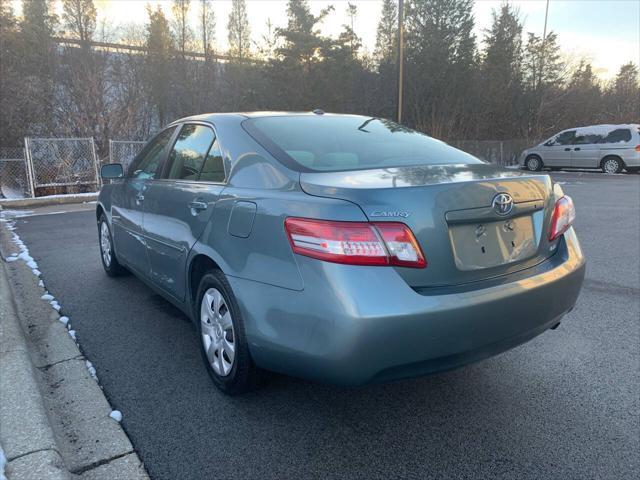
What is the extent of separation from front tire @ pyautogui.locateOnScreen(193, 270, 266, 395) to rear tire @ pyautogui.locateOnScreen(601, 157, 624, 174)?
19.6 metres

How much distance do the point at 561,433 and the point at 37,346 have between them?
3.38 m

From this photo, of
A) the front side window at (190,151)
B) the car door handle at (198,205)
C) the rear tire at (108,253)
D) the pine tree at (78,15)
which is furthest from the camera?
the pine tree at (78,15)

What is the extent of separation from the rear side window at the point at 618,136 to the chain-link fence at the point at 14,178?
19.6m

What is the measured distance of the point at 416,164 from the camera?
9.18 ft

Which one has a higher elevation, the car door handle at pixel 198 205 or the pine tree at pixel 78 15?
the pine tree at pixel 78 15

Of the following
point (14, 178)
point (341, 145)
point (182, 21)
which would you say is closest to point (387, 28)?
point (182, 21)

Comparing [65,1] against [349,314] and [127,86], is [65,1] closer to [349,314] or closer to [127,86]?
[127,86]

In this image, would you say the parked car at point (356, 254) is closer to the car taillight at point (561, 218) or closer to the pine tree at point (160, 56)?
the car taillight at point (561, 218)

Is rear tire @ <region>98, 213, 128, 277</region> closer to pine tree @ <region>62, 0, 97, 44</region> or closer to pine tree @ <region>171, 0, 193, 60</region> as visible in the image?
pine tree @ <region>62, 0, 97, 44</region>

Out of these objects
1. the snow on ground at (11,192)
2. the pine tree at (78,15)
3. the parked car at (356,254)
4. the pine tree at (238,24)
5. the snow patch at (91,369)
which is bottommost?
the snow patch at (91,369)

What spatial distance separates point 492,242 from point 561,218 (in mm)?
682

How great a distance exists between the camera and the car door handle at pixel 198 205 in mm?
2944

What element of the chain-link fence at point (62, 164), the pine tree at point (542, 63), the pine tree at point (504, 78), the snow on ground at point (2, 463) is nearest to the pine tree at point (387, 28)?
the pine tree at point (504, 78)

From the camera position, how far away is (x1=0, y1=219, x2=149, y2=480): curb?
2.16 metres
